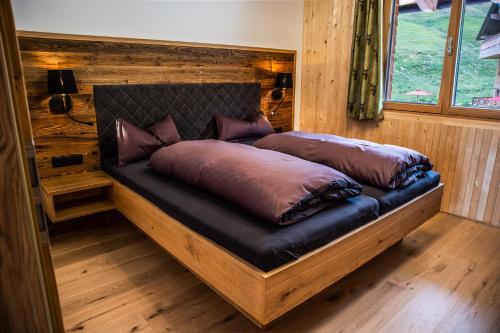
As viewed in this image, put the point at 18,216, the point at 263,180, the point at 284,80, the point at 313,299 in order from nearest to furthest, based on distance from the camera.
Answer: the point at 18,216 < the point at 263,180 < the point at 313,299 < the point at 284,80

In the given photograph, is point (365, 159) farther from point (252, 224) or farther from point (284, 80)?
point (284, 80)

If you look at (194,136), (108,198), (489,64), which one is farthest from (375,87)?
(108,198)

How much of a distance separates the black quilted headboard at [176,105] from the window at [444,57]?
1.53m

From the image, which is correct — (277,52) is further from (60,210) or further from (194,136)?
(60,210)

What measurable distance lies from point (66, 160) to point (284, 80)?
2379 mm

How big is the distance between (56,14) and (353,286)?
276cm

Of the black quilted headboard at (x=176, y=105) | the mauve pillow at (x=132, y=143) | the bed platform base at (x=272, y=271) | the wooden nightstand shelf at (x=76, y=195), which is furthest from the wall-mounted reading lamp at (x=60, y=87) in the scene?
the bed platform base at (x=272, y=271)

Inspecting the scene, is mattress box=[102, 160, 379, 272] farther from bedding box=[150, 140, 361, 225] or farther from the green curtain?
the green curtain

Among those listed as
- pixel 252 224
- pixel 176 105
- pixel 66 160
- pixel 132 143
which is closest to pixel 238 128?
pixel 176 105

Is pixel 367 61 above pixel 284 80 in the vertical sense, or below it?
above

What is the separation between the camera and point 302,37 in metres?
4.28

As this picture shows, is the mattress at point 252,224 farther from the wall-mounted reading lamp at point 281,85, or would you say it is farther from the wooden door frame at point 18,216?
the wall-mounted reading lamp at point 281,85

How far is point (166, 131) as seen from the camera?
3.00m

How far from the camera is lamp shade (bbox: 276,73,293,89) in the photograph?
3938 mm
